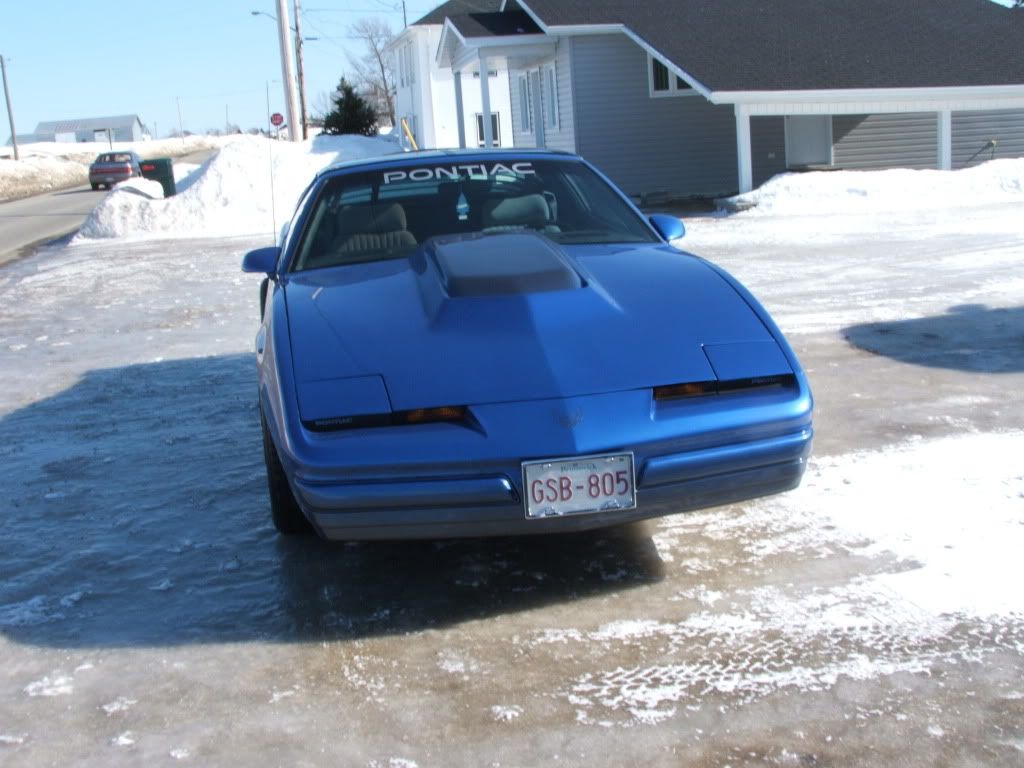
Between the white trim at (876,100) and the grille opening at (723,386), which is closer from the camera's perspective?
the grille opening at (723,386)

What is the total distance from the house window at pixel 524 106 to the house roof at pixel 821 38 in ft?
14.5

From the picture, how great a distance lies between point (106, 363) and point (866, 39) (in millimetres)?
18676

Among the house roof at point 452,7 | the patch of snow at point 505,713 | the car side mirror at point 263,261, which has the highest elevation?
the house roof at point 452,7

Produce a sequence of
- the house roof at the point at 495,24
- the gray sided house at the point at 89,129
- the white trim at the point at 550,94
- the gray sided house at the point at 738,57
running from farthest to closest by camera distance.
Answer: the gray sided house at the point at 89,129 < the white trim at the point at 550,94 < the house roof at the point at 495,24 < the gray sided house at the point at 738,57

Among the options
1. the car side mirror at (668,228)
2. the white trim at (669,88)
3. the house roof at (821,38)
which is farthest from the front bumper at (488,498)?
the white trim at (669,88)

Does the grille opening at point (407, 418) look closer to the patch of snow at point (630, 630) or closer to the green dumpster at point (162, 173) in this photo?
the patch of snow at point (630, 630)

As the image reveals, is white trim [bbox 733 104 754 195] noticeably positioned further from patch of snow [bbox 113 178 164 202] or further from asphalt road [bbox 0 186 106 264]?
asphalt road [bbox 0 186 106 264]

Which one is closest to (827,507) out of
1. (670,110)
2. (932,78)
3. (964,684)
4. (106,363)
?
(964,684)

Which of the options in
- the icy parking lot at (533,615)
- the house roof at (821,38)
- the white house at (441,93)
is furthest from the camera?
the white house at (441,93)

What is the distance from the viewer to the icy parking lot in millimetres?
2848

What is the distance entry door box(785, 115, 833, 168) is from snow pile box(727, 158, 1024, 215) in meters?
3.79

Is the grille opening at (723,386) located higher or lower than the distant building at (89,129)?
lower

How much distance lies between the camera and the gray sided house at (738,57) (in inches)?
848

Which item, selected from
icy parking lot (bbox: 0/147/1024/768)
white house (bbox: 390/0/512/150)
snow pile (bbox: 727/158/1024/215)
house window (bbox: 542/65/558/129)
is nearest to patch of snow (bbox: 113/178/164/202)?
house window (bbox: 542/65/558/129)
